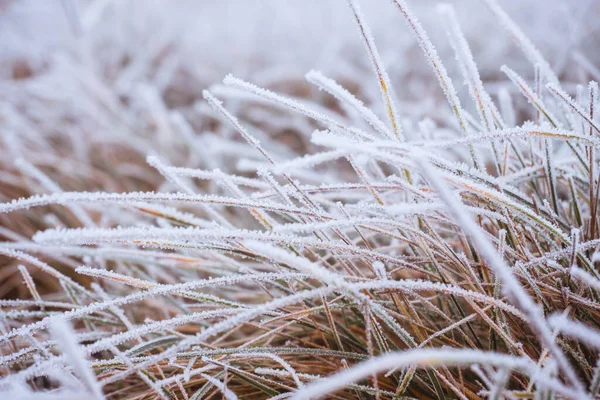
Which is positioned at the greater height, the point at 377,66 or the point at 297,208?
the point at 377,66

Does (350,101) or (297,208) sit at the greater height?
(350,101)

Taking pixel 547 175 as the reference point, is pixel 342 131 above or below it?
above

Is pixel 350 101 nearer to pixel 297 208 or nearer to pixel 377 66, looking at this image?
pixel 377 66

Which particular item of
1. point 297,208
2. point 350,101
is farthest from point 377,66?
point 297,208

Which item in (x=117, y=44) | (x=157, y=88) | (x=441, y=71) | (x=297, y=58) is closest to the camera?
(x=441, y=71)

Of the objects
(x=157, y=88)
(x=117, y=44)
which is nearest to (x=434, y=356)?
(x=157, y=88)

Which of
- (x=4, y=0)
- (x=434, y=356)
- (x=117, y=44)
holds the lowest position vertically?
(x=434, y=356)

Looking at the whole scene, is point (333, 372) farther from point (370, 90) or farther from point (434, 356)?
point (370, 90)

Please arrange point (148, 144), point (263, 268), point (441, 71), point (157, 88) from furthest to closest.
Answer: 1. point (157, 88)
2. point (148, 144)
3. point (263, 268)
4. point (441, 71)
